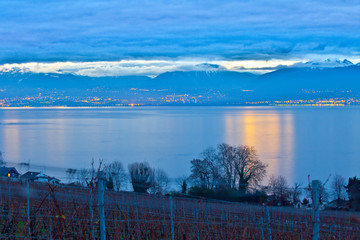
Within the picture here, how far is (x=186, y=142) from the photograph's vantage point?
3591cm

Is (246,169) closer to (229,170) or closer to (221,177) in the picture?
(229,170)

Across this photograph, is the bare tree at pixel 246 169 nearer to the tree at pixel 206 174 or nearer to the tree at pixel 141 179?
the tree at pixel 206 174

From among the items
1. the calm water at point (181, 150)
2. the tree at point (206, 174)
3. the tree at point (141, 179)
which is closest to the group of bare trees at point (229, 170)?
the tree at point (206, 174)

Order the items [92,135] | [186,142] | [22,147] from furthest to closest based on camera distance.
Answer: [92,135] → [186,142] → [22,147]

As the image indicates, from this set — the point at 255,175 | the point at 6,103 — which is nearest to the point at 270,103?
the point at 6,103

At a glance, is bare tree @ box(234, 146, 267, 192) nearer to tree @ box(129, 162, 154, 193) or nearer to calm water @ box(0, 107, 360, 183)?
calm water @ box(0, 107, 360, 183)

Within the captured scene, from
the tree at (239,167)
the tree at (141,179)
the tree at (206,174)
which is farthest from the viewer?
the tree at (239,167)

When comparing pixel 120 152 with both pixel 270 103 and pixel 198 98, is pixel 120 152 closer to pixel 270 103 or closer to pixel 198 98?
pixel 270 103

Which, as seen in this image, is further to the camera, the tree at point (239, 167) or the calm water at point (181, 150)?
the calm water at point (181, 150)

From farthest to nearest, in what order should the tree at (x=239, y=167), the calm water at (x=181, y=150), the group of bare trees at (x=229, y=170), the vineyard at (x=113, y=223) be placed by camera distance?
the calm water at (x=181, y=150) → the tree at (x=239, y=167) → the group of bare trees at (x=229, y=170) → the vineyard at (x=113, y=223)

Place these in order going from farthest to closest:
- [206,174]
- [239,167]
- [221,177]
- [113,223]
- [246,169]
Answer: [239,167] < [246,169] < [206,174] < [221,177] < [113,223]

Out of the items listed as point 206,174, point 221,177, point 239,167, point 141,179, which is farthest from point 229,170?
point 141,179

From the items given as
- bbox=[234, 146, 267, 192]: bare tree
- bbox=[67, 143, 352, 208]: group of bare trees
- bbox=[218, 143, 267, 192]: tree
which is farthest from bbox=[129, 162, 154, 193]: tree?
bbox=[234, 146, 267, 192]: bare tree

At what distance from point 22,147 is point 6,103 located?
154303 mm
